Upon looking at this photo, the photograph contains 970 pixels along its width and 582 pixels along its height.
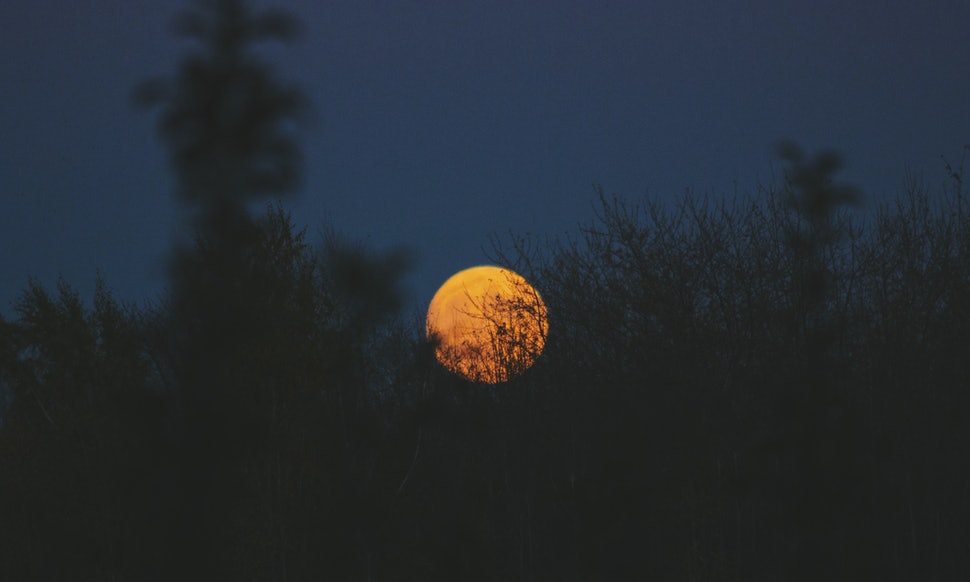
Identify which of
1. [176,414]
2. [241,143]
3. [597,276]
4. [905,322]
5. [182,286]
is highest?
[597,276]

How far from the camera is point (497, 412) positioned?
27.0 m

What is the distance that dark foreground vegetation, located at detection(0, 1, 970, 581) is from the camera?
11.3 meters

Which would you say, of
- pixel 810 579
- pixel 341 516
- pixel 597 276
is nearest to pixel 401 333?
pixel 341 516

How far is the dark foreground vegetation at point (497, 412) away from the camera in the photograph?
37.0 feet

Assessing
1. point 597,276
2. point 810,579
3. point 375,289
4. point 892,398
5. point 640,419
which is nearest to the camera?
point 810,579

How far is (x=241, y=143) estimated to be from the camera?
36.7 feet

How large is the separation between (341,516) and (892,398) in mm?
12594

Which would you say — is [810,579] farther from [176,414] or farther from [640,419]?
[176,414]

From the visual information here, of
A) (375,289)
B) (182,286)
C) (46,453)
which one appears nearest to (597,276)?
(375,289)

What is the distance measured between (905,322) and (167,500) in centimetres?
1423

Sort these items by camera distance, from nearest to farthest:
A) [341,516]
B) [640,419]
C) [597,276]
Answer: [640,419]
[597,276]
[341,516]

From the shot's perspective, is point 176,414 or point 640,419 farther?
point 640,419

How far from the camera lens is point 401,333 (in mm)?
32469

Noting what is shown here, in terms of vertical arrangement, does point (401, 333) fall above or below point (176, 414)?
above
